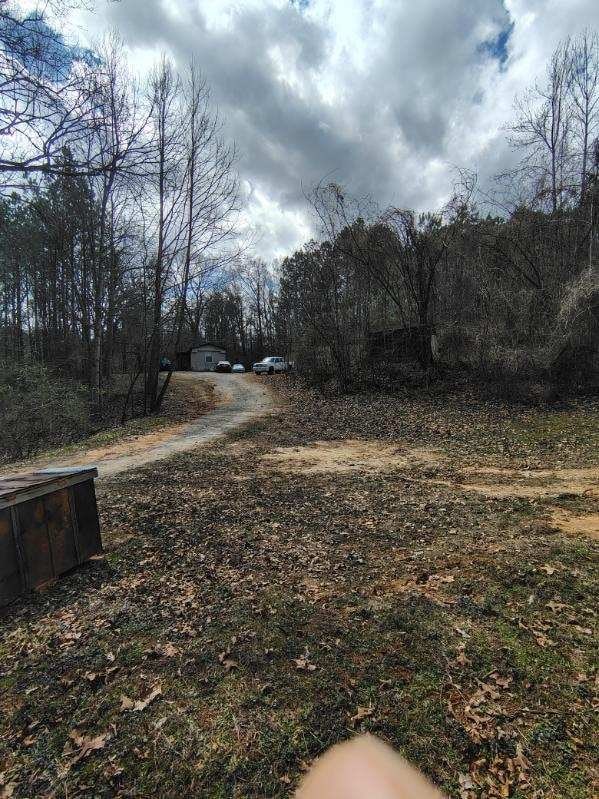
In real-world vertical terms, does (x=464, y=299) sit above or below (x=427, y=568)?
above

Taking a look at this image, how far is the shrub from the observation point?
566 inches

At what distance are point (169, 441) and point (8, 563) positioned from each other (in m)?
8.62

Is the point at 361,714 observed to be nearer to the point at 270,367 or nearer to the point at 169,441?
the point at 169,441

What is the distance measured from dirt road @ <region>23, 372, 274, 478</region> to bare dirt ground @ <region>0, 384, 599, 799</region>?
3.74m

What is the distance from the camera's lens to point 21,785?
7.56ft

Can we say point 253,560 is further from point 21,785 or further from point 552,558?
point 552,558

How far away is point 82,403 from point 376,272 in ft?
43.8

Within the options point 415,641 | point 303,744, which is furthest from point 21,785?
point 415,641

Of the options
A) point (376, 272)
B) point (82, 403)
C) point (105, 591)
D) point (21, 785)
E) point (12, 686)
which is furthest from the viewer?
point (376, 272)

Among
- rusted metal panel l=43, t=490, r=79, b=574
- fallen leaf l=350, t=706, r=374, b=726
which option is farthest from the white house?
fallen leaf l=350, t=706, r=374, b=726

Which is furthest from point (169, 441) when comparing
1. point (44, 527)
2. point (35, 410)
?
point (44, 527)

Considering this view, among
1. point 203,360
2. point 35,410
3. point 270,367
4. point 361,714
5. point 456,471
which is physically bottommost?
point 456,471

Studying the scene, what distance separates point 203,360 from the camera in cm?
5081

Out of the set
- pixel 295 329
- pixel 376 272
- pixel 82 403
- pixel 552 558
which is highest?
pixel 376 272
